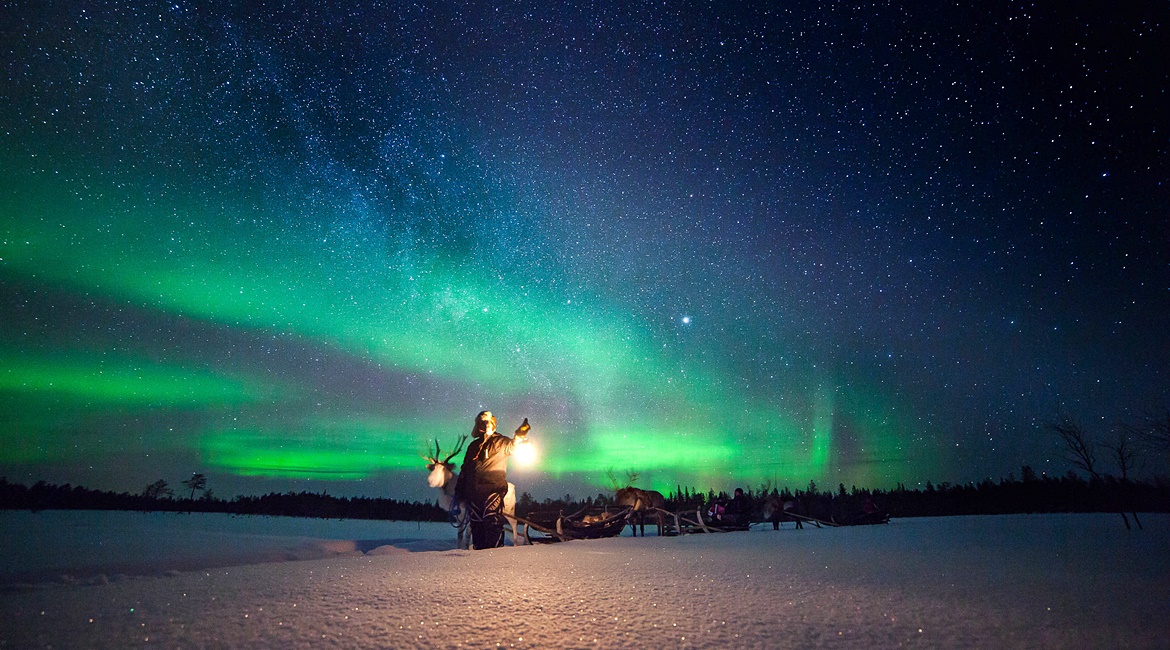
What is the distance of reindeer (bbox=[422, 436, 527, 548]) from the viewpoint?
11438 mm

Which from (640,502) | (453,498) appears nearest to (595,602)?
(453,498)

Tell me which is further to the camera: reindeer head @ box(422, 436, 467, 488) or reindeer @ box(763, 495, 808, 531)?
reindeer @ box(763, 495, 808, 531)

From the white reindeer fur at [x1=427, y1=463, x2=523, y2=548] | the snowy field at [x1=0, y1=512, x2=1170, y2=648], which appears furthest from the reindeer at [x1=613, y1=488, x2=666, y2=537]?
the snowy field at [x1=0, y1=512, x2=1170, y2=648]

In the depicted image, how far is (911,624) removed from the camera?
3.79 meters

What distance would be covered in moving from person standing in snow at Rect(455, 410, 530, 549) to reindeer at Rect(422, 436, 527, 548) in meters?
0.26

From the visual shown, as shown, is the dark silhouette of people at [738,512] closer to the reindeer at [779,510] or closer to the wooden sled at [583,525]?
the reindeer at [779,510]

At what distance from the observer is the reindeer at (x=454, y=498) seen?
1144 cm

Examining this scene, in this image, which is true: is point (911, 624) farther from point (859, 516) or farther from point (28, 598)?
point (859, 516)

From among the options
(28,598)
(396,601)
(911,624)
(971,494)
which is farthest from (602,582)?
(971,494)

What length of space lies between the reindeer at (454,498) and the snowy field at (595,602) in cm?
317

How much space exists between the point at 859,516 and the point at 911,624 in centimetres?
2287

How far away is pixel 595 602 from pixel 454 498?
7939mm

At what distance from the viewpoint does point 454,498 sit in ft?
38.6

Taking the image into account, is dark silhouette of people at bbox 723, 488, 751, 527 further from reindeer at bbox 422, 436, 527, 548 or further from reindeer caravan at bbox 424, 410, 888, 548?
reindeer at bbox 422, 436, 527, 548
